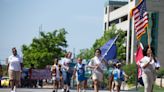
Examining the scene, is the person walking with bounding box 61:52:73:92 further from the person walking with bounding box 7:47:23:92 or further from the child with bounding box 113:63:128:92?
the person walking with bounding box 7:47:23:92

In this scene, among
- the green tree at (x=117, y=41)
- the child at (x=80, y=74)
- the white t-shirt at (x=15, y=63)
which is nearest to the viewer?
the white t-shirt at (x=15, y=63)

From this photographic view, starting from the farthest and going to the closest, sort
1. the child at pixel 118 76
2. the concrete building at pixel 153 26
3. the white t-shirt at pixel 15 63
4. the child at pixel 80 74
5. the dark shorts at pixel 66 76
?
1. the concrete building at pixel 153 26
2. the dark shorts at pixel 66 76
3. the child at pixel 118 76
4. the child at pixel 80 74
5. the white t-shirt at pixel 15 63

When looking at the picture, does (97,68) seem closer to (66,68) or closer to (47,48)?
(66,68)

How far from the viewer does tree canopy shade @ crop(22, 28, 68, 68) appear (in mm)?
73250

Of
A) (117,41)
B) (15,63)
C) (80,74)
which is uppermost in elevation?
(117,41)

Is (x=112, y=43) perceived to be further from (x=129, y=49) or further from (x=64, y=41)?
(x=129, y=49)

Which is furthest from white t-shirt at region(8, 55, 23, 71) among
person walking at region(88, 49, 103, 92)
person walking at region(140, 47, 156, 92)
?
person walking at region(140, 47, 156, 92)

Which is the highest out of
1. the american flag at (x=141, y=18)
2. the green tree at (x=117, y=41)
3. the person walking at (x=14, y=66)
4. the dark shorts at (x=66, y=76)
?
the green tree at (x=117, y=41)

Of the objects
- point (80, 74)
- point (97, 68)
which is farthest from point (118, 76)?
point (97, 68)

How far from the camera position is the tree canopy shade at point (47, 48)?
240ft

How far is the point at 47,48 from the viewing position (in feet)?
245

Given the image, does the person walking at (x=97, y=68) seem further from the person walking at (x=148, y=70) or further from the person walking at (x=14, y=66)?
the person walking at (x=148, y=70)

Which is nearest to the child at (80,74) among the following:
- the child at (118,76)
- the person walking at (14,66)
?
the child at (118,76)

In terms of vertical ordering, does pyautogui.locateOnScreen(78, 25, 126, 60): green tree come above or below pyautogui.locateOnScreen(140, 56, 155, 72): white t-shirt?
above
